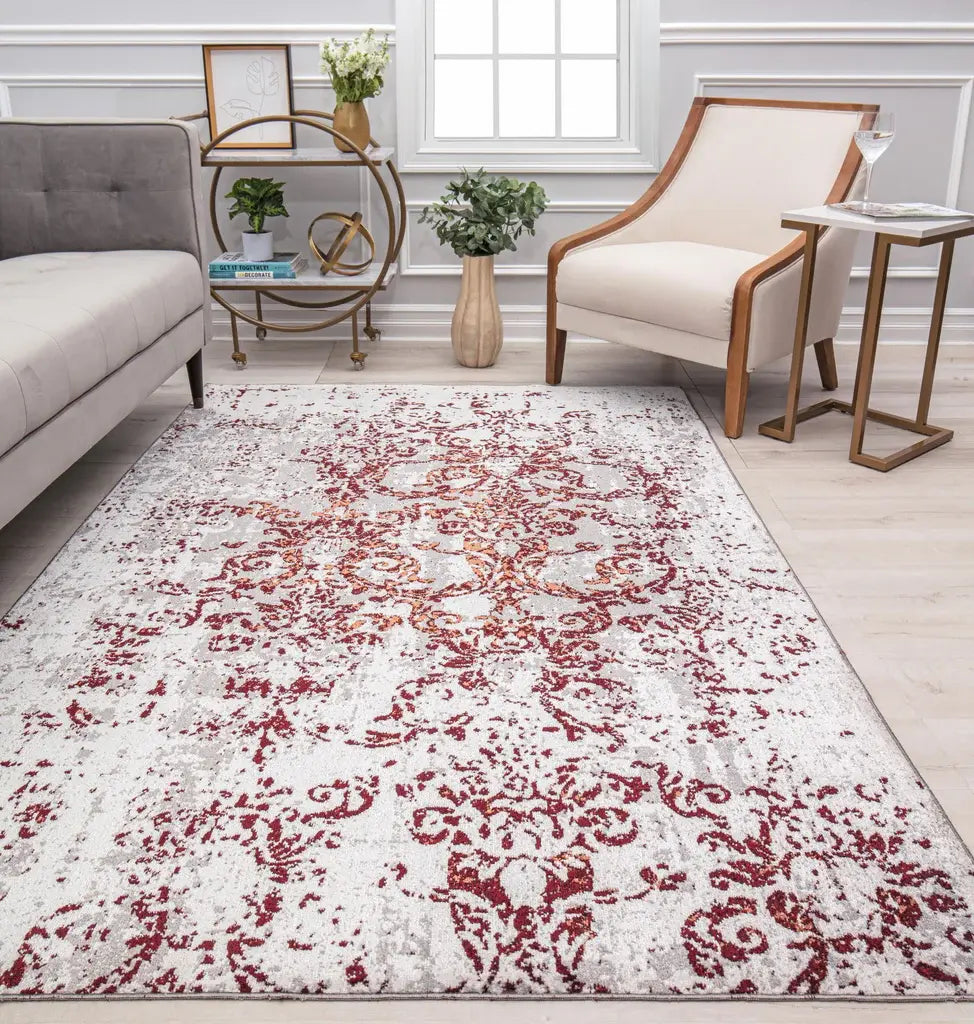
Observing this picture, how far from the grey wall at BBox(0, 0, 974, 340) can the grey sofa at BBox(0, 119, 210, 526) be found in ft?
2.92

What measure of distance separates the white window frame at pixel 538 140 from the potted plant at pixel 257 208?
493mm

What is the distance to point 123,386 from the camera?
256 cm

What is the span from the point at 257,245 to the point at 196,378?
0.68m

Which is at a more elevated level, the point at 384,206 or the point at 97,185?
the point at 97,185

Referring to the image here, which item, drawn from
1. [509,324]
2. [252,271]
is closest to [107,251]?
[252,271]

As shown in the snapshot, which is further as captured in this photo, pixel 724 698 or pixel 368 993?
pixel 724 698

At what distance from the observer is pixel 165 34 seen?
3641 millimetres

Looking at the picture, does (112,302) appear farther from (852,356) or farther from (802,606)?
(852,356)

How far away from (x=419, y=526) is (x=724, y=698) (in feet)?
2.94

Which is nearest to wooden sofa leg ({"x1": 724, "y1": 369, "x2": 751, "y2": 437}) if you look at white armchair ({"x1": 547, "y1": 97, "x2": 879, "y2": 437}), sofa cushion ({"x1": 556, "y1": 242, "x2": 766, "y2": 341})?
white armchair ({"x1": 547, "y1": 97, "x2": 879, "y2": 437})

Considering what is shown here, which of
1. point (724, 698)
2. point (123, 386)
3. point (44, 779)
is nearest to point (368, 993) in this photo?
point (44, 779)

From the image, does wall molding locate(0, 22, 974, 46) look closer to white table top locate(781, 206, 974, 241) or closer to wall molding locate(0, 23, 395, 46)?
wall molding locate(0, 23, 395, 46)

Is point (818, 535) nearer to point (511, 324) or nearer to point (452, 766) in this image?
point (452, 766)

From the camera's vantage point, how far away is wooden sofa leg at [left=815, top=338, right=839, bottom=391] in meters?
3.31
